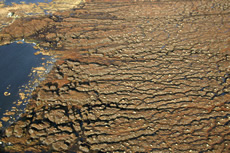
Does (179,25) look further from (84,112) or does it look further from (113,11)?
(84,112)

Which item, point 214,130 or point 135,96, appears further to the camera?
point 135,96

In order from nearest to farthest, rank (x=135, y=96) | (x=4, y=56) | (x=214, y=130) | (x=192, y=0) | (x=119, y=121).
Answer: (x=214, y=130) < (x=119, y=121) < (x=135, y=96) < (x=4, y=56) < (x=192, y=0)

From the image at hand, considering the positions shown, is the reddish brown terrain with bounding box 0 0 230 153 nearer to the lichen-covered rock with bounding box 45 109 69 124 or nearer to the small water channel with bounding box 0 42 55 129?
the lichen-covered rock with bounding box 45 109 69 124

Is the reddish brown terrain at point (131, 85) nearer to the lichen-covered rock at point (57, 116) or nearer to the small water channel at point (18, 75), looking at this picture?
the lichen-covered rock at point (57, 116)

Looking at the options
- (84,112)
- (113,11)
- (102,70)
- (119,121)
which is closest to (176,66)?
(102,70)

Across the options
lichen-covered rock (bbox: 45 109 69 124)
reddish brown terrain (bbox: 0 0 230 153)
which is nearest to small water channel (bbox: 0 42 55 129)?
reddish brown terrain (bbox: 0 0 230 153)

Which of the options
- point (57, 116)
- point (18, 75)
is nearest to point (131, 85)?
point (57, 116)
